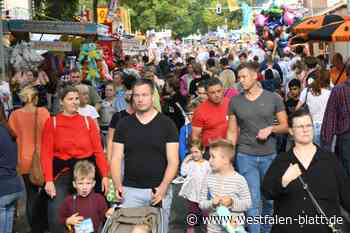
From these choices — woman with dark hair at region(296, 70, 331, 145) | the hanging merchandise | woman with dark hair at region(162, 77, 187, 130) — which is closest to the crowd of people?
woman with dark hair at region(296, 70, 331, 145)

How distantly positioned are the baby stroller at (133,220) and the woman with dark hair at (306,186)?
1048 millimetres

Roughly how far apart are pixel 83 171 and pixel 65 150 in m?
0.65

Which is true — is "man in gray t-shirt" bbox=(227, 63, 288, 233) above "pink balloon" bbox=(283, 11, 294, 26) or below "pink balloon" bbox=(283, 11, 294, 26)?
below

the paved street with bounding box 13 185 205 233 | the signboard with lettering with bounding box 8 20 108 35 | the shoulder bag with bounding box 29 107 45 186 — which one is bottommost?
the paved street with bounding box 13 185 205 233

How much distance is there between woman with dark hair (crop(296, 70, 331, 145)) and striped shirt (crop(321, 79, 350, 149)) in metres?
2.28

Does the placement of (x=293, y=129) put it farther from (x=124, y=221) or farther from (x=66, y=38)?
(x=66, y=38)

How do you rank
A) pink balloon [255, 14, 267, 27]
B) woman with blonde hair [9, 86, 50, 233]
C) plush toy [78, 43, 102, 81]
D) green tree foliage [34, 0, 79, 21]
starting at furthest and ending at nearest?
pink balloon [255, 14, 267, 27], green tree foliage [34, 0, 79, 21], plush toy [78, 43, 102, 81], woman with blonde hair [9, 86, 50, 233]

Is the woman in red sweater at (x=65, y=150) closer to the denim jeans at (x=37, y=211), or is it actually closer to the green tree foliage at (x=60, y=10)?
the denim jeans at (x=37, y=211)

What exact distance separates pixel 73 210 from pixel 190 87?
9.19 m

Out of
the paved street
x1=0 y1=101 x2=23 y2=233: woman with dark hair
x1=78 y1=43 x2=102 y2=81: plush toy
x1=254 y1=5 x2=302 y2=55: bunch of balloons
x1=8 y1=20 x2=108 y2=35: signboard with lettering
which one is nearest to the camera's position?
x1=0 y1=101 x2=23 y2=233: woman with dark hair

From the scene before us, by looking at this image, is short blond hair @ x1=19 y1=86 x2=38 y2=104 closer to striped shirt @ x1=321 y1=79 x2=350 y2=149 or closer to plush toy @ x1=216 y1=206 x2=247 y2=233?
plush toy @ x1=216 y1=206 x2=247 y2=233

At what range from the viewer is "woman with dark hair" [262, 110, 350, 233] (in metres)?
5.41

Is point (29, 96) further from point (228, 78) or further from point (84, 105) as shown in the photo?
point (228, 78)

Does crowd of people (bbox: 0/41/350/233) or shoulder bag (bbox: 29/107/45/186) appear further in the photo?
shoulder bag (bbox: 29/107/45/186)
